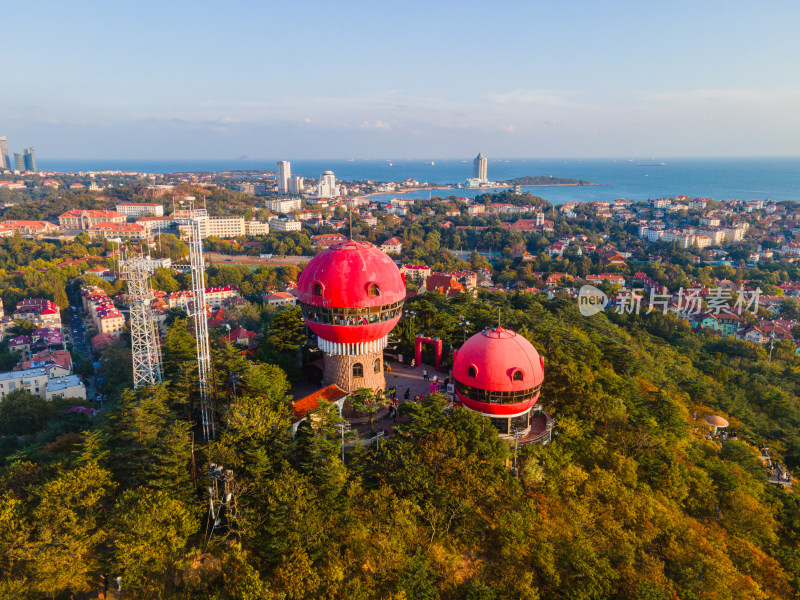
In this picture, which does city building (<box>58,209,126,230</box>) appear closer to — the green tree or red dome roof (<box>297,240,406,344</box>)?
red dome roof (<box>297,240,406,344</box>)

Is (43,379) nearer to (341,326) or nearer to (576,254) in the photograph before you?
(341,326)

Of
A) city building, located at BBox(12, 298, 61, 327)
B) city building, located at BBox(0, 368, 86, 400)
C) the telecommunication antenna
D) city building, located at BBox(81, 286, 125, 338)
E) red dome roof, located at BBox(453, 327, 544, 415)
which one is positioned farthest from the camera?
city building, located at BBox(12, 298, 61, 327)

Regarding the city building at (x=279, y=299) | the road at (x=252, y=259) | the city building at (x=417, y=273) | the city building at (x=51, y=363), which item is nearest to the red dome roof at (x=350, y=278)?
the city building at (x=51, y=363)

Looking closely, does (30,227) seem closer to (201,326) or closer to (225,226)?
(225,226)

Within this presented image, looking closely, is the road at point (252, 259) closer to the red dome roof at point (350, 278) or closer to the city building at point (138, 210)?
Answer: the city building at point (138, 210)

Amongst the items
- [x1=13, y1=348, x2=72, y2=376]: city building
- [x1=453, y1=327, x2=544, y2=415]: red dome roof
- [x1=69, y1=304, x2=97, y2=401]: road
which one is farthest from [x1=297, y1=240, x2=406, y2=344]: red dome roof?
[x1=13, y1=348, x2=72, y2=376]: city building

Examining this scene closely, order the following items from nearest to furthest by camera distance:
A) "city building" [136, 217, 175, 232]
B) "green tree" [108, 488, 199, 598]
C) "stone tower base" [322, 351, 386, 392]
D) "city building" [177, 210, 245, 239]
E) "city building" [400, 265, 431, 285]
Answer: "green tree" [108, 488, 199, 598] < "stone tower base" [322, 351, 386, 392] < "city building" [400, 265, 431, 285] < "city building" [136, 217, 175, 232] < "city building" [177, 210, 245, 239]

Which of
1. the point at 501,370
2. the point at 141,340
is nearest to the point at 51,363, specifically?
the point at 141,340
